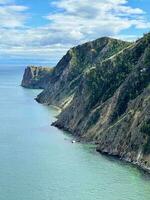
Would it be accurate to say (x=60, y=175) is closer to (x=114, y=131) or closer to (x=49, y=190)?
(x=49, y=190)

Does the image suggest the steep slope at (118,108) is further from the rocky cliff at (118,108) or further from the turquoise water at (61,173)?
the turquoise water at (61,173)

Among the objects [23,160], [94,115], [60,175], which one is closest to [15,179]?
[60,175]

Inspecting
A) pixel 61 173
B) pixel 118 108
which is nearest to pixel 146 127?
pixel 61 173

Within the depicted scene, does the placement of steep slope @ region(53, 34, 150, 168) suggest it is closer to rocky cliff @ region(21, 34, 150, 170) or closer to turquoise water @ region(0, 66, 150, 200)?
rocky cliff @ region(21, 34, 150, 170)

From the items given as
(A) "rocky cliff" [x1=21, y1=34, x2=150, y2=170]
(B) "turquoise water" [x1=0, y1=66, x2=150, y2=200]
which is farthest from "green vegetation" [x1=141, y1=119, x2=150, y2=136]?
(B) "turquoise water" [x1=0, y1=66, x2=150, y2=200]

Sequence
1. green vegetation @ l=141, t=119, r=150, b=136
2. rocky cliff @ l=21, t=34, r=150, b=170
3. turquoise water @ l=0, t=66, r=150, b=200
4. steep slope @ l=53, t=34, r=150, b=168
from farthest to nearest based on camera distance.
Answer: steep slope @ l=53, t=34, r=150, b=168
rocky cliff @ l=21, t=34, r=150, b=170
green vegetation @ l=141, t=119, r=150, b=136
turquoise water @ l=0, t=66, r=150, b=200

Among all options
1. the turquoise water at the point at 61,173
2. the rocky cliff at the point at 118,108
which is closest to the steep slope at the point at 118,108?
the rocky cliff at the point at 118,108

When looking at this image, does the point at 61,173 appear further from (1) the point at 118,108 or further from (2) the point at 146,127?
(1) the point at 118,108

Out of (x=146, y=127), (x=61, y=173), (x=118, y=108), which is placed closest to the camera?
(x=61, y=173)
